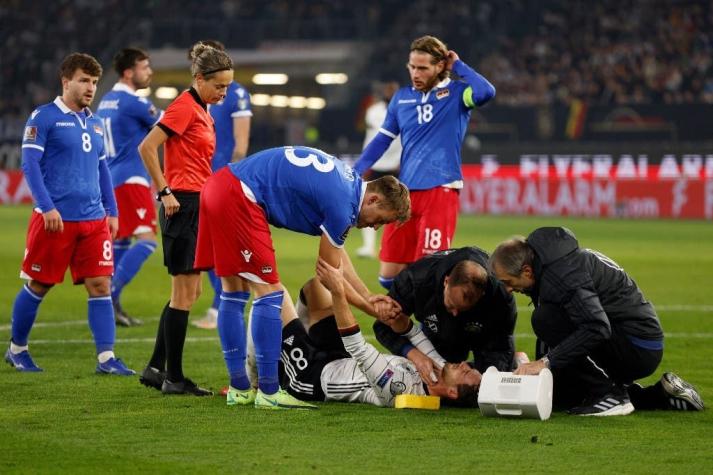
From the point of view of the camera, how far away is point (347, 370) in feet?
25.0

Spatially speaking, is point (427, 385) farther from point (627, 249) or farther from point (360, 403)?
point (627, 249)

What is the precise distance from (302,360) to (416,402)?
0.75 metres

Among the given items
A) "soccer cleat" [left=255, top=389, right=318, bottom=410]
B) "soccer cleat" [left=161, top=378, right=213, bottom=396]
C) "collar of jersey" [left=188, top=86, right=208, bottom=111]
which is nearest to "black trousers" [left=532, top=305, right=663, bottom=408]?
"soccer cleat" [left=255, top=389, right=318, bottom=410]

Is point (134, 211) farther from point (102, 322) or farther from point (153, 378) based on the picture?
point (153, 378)

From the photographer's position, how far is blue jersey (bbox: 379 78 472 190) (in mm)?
9969

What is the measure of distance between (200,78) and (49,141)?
4.31 ft

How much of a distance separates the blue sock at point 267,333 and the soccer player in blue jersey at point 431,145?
8.98ft

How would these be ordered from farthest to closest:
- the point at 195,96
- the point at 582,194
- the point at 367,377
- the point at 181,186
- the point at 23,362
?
1. the point at 582,194
2. the point at 23,362
3. the point at 181,186
4. the point at 195,96
5. the point at 367,377

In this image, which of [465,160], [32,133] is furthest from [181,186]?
[465,160]

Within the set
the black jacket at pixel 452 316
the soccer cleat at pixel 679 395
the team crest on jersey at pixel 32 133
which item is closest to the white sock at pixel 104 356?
the team crest on jersey at pixel 32 133

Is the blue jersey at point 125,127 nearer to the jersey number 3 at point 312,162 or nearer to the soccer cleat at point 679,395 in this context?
the jersey number 3 at point 312,162

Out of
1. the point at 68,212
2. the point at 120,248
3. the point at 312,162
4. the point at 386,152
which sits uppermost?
the point at 312,162

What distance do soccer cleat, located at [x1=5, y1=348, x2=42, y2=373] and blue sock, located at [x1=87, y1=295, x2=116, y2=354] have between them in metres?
0.47

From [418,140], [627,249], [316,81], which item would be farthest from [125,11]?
[418,140]
